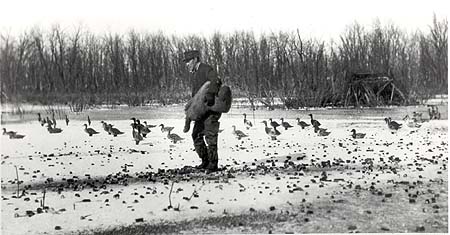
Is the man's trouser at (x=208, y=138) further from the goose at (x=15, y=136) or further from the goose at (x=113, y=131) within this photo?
the goose at (x=15, y=136)

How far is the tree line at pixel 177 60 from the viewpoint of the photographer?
5.75 meters

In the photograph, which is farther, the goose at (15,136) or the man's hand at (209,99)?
the goose at (15,136)

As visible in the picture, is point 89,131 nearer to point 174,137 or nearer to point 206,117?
point 174,137

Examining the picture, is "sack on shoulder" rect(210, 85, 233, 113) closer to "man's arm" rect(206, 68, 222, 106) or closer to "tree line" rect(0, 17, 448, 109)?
"man's arm" rect(206, 68, 222, 106)

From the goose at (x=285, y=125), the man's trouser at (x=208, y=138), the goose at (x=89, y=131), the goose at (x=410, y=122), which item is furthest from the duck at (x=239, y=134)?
the goose at (x=410, y=122)

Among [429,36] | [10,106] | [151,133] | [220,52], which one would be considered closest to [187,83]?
[220,52]

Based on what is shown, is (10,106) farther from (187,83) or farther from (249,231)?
(249,231)

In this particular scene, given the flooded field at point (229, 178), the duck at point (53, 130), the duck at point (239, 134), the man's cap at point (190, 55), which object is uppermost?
Result: the man's cap at point (190, 55)

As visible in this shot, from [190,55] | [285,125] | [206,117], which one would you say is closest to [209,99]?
[206,117]

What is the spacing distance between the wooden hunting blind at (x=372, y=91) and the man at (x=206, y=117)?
11.1ft

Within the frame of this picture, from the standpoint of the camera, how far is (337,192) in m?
4.86

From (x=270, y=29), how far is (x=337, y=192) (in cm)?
250

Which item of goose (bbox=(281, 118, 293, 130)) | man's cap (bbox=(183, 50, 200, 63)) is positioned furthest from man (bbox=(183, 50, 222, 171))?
goose (bbox=(281, 118, 293, 130))

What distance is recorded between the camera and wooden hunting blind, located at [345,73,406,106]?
7.97 m
